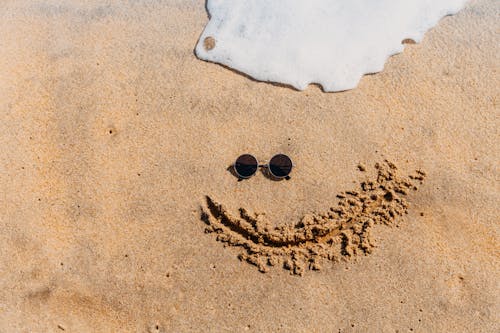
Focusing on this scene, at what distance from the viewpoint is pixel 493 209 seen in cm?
369

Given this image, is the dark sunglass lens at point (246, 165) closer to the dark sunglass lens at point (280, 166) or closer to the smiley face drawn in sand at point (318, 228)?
the dark sunglass lens at point (280, 166)

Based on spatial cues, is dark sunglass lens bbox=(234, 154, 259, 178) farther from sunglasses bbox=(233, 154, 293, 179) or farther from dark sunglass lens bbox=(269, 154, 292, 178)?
dark sunglass lens bbox=(269, 154, 292, 178)

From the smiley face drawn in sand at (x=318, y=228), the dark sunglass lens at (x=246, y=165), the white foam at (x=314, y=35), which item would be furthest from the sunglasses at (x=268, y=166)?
the white foam at (x=314, y=35)

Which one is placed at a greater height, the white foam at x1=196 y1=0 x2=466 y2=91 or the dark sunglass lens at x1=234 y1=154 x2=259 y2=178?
the white foam at x1=196 y1=0 x2=466 y2=91

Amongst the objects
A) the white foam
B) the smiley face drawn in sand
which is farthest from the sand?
the white foam

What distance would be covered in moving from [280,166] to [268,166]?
4.7 inches

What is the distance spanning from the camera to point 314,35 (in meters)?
4.38

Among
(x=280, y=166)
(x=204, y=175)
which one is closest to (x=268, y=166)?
(x=280, y=166)

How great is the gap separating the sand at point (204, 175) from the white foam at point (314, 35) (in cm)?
16

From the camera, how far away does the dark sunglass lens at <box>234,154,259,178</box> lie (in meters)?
3.79

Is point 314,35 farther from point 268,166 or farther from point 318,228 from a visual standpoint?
point 318,228

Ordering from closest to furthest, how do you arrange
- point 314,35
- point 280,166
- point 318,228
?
1. point 318,228
2. point 280,166
3. point 314,35

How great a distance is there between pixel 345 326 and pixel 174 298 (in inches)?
60.4

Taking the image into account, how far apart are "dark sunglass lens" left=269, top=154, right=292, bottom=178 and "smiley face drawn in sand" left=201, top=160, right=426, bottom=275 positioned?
0.44 m
